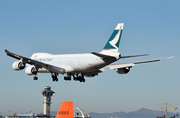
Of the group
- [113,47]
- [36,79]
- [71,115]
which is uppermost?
[113,47]

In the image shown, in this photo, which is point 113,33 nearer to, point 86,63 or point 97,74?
point 86,63

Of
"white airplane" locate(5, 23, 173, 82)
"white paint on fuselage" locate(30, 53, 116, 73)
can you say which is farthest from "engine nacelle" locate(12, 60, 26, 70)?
"white paint on fuselage" locate(30, 53, 116, 73)

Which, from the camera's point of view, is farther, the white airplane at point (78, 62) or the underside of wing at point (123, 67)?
the underside of wing at point (123, 67)

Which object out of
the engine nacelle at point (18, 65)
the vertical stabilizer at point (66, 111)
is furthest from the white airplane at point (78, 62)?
the vertical stabilizer at point (66, 111)

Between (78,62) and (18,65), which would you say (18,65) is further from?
(78,62)

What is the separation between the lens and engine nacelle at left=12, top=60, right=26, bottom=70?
179 feet

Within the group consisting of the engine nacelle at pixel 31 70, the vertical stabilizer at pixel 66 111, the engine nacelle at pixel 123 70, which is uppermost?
the engine nacelle at pixel 31 70

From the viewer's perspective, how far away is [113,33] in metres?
53.3

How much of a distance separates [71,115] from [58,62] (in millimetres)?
28771

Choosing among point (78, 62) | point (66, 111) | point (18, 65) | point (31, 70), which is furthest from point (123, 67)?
point (66, 111)

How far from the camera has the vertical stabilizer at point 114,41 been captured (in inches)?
2082

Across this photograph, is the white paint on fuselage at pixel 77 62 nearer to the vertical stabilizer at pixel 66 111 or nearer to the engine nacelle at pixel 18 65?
the engine nacelle at pixel 18 65

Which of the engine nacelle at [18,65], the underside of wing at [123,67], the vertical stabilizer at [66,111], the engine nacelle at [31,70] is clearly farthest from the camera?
the underside of wing at [123,67]

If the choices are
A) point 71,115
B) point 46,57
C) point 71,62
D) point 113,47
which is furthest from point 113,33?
point 71,115
